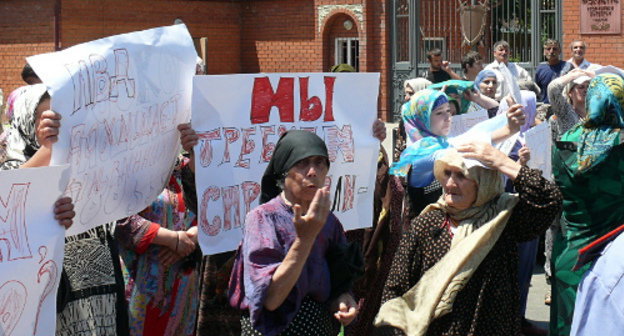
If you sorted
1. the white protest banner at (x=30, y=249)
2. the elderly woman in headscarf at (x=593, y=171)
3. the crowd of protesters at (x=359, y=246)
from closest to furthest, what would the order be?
the white protest banner at (x=30, y=249)
the crowd of protesters at (x=359, y=246)
the elderly woman in headscarf at (x=593, y=171)

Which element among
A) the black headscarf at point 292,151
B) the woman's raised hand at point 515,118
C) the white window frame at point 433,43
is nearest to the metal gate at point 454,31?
the white window frame at point 433,43

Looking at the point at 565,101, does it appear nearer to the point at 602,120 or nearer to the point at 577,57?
the point at 602,120

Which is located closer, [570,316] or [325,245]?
[325,245]

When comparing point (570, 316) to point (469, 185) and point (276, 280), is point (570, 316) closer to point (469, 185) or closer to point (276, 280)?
point (469, 185)

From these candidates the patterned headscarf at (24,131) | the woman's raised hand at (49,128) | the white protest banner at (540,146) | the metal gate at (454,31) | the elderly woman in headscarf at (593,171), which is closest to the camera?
the woman's raised hand at (49,128)

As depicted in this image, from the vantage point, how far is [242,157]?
526cm

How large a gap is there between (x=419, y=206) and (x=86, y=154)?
2.46 m

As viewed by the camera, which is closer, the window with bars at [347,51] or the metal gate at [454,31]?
the metal gate at [454,31]

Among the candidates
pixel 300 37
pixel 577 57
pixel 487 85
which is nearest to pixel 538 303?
pixel 487 85

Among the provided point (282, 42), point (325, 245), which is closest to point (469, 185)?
point (325, 245)

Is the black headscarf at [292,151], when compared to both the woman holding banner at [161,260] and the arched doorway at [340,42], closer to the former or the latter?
the woman holding banner at [161,260]

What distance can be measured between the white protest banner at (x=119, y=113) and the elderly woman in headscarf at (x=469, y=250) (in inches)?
49.7

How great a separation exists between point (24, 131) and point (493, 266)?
2.12 meters

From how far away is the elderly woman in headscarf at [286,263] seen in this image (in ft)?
12.8
